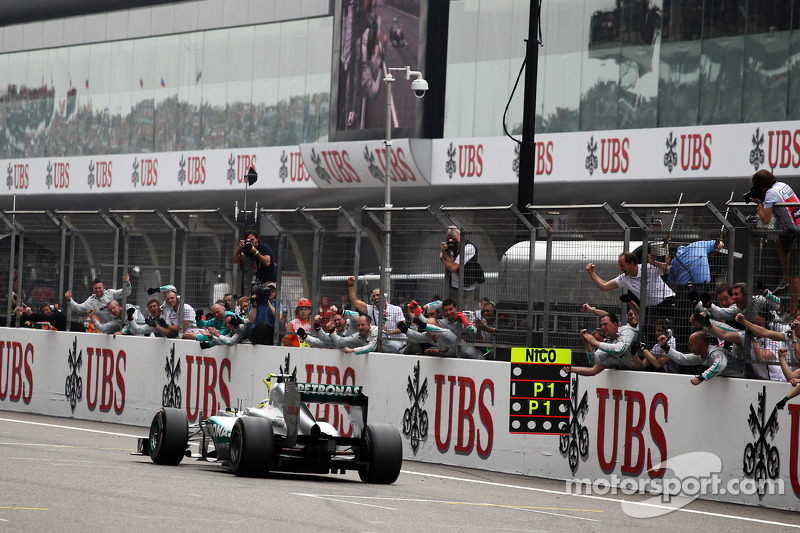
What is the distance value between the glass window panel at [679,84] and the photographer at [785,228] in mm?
19293

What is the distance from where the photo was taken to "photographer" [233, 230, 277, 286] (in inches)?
680

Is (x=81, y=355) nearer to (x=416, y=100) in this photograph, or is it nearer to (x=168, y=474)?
(x=168, y=474)

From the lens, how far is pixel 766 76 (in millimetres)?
30453

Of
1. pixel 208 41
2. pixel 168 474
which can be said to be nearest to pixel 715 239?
pixel 168 474

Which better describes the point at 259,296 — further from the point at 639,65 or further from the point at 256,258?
the point at 639,65

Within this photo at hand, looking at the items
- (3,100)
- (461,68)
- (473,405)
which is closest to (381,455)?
(473,405)

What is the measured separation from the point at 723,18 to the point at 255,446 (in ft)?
73.9

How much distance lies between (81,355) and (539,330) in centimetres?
868

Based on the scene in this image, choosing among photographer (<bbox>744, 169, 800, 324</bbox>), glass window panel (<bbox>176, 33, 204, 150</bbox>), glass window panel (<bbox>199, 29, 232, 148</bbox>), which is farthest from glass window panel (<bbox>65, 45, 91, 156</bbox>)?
photographer (<bbox>744, 169, 800, 324</bbox>)

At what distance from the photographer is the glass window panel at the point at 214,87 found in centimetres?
4509

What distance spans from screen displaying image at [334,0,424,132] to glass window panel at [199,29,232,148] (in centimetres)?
680

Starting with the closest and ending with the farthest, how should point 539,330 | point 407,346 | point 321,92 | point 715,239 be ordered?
point 715,239, point 539,330, point 407,346, point 321,92

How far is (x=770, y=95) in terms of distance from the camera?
30250 mm

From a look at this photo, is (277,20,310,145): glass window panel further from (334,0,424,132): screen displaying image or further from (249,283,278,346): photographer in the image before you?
(249,283,278,346): photographer
